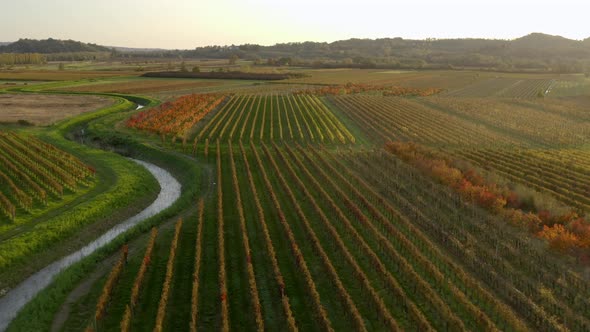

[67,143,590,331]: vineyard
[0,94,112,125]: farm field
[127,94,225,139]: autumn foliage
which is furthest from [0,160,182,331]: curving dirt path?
[0,94,112,125]: farm field

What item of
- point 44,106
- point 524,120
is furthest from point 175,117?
point 524,120

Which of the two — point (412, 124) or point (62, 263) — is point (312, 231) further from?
point (412, 124)

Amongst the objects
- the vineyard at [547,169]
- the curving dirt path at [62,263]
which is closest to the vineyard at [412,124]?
the vineyard at [547,169]

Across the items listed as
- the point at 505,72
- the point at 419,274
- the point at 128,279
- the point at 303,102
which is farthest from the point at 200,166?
the point at 505,72

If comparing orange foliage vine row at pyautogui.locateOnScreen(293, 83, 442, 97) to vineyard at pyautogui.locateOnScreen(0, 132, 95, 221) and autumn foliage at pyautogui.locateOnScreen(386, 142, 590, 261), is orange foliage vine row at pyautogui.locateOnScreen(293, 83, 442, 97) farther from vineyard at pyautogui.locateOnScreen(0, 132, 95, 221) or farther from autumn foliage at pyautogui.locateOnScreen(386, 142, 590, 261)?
vineyard at pyautogui.locateOnScreen(0, 132, 95, 221)

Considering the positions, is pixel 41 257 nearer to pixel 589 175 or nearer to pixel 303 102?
pixel 589 175
